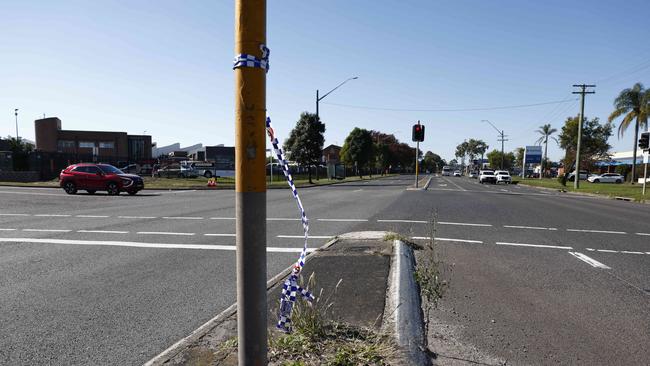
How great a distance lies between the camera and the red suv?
21688mm

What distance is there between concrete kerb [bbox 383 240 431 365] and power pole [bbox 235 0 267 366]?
140cm

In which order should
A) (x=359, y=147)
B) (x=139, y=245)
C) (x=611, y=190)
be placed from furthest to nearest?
(x=359, y=147)
(x=611, y=190)
(x=139, y=245)

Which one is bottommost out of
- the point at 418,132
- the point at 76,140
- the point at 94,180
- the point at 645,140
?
the point at 94,180

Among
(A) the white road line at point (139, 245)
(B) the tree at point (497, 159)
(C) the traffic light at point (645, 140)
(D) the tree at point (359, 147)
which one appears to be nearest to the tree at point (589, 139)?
(D) the tree at point (359, 147)

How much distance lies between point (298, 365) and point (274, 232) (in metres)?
6.77

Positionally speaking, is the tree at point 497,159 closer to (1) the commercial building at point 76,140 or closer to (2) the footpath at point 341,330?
(1) the commercial building at point 76,140

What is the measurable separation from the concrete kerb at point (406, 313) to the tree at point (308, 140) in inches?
1356

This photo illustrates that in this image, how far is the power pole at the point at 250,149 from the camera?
212 cm

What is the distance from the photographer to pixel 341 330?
Answer: 10.8 feet

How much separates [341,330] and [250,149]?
6.22ft

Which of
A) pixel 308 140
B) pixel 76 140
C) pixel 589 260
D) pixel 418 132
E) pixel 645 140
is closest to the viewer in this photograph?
pixel 589 260

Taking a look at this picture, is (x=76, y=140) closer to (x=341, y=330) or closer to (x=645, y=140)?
(x=645, y=140)

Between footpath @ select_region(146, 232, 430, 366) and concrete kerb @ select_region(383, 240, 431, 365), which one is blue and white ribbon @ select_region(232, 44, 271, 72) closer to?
footpath @ select_region(146, 232, 430, 366)

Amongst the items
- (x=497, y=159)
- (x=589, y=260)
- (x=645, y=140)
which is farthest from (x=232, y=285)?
(x=497, y=159)
